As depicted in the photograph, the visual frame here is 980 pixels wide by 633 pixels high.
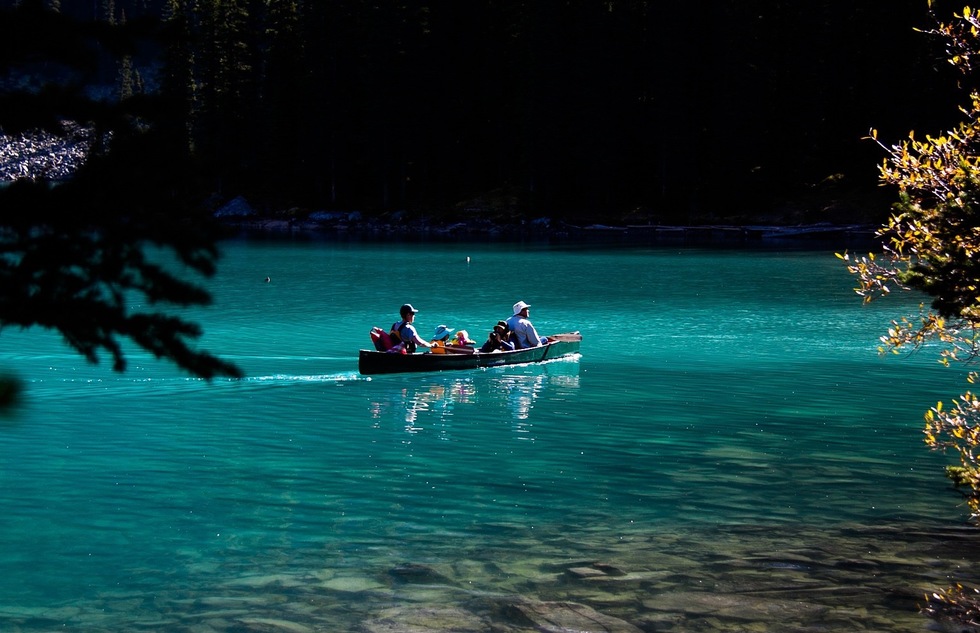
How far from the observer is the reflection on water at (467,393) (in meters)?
19.2

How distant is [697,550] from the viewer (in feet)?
37.1

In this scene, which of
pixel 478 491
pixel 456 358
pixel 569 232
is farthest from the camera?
pixel 569 232

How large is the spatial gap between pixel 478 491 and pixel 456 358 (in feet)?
33.0

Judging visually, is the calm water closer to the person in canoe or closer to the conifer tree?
the person in canoe

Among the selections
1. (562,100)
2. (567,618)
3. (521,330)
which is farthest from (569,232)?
(567,618)

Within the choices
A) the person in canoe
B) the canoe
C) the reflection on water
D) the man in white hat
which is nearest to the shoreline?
the canoe

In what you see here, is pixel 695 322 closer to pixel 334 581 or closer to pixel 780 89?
pixel 334 581

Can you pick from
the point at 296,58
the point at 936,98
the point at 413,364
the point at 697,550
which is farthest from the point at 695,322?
the point at 296,58

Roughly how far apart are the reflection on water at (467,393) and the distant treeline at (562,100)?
5630 cm

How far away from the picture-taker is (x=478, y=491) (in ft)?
45.6

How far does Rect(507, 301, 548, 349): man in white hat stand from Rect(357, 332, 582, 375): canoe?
0.31 m

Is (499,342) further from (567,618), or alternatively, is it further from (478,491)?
(567,618)

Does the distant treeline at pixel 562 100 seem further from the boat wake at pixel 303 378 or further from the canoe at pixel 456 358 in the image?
the boat wake at pixel 303 378

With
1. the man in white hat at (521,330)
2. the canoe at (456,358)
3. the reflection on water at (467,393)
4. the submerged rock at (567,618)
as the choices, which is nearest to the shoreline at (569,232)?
the canoe at (456,358)
